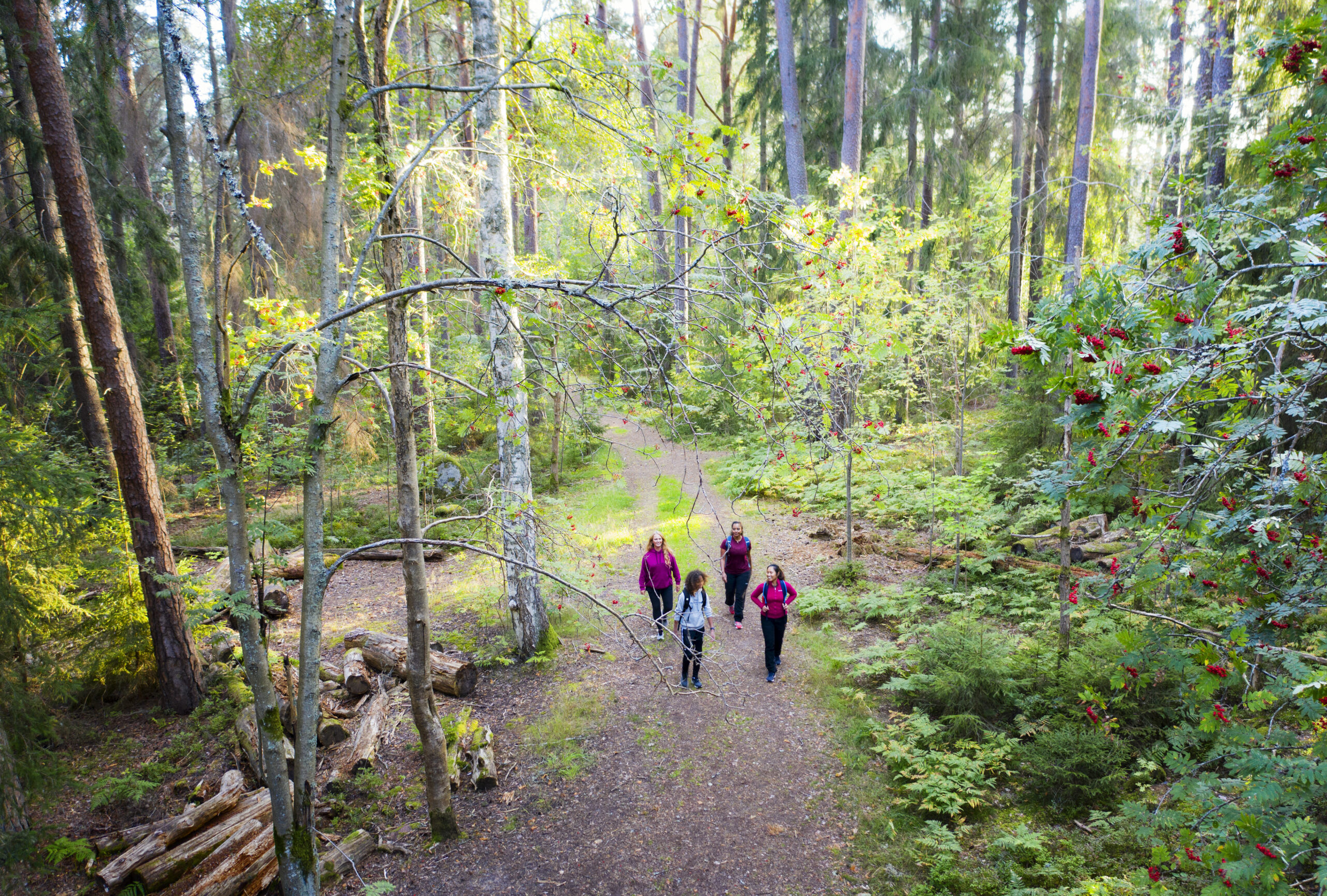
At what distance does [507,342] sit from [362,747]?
176 inches

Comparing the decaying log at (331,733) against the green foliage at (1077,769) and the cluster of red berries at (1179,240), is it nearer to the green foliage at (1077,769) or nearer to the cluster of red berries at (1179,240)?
the green foliage at (1077,769)

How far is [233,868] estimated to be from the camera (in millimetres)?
4594

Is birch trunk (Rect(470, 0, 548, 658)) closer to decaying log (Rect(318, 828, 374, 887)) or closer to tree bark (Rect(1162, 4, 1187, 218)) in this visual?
decaying log (Rect(318, 828, 374, 887))

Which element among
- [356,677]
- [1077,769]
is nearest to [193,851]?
[356,677]

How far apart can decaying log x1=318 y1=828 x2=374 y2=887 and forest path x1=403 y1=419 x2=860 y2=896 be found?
0.40m

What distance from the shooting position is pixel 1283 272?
22.9ft

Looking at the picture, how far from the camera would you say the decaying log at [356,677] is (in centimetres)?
743

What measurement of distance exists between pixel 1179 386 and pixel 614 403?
2569 mm

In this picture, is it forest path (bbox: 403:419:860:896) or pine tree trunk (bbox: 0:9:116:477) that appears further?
pine tree trunk (bbox: 0:9:116:477)

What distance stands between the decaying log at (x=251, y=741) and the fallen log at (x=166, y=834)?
329 mm

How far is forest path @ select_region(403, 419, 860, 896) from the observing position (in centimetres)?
489

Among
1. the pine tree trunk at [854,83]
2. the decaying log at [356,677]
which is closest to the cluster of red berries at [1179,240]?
the decaying log at [356,677]

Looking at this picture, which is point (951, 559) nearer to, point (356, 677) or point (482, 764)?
point (482, 764)

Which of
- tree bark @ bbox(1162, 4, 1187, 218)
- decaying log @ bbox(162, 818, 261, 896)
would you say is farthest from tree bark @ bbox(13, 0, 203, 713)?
tree bark @ bbox(1162, 4, 1187, 218)
